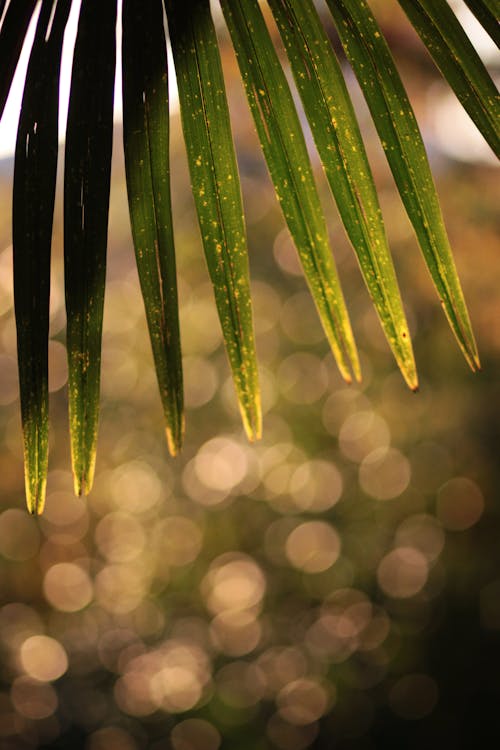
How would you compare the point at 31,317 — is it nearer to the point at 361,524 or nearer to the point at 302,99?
the point at 302,99

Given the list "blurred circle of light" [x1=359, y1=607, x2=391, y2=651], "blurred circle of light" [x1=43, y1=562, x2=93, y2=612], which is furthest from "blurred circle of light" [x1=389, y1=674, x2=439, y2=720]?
"blurred circle of light" [x1=43, y1=562, x2=93, y2=612]

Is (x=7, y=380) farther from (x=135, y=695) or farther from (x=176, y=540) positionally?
(x=135, y=695)

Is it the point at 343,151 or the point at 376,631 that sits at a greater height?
the point at 343,151

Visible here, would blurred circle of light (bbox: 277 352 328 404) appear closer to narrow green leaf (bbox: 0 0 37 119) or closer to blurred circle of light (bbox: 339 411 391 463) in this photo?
blurred circle of light (bbox: 339 411 391 463)

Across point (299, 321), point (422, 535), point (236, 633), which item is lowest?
point (236, 633)

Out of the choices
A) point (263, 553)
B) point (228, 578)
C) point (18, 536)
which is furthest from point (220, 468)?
point (18, 536)

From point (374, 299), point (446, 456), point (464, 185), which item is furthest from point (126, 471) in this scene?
point (374, 299)

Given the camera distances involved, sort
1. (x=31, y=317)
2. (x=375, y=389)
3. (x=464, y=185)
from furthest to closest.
Result: (x=375, y=389), (x=464, y=185), (x=31, y=317)

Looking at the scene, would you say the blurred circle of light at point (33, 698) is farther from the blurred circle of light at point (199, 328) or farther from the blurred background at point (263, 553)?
the blurred circle of light at point (199, 328)
